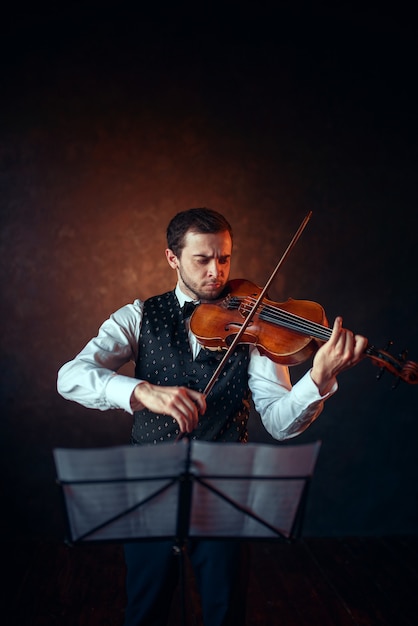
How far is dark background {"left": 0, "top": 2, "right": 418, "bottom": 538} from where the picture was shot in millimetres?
2803

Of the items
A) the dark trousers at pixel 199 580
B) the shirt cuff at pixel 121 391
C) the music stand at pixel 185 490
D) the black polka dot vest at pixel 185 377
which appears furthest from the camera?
the black polka dot vest at pixel 185 377

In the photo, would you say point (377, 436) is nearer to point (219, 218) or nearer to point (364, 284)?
point (364, 284)

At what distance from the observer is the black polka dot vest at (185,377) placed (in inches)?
76.4

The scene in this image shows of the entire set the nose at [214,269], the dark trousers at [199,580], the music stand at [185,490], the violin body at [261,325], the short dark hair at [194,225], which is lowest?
the dark trousers at [199,580]

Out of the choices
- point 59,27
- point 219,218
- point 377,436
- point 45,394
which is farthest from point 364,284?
point 59,27

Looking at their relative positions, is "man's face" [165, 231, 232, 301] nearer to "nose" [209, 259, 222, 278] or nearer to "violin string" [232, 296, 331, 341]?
"nose" [209, 259, 222, 278]

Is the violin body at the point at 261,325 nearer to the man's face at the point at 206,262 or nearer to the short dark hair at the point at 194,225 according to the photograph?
the man's face at the point at 206,262

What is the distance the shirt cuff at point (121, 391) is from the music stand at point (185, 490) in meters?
0.34

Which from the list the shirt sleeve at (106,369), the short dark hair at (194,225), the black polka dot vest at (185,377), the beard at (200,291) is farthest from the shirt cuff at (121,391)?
the short dark hair at (194,225)

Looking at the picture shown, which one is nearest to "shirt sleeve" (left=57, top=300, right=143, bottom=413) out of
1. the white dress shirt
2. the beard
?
the white dress shirt

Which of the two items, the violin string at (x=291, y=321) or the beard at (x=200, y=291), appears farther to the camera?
the beard at (x=200, y=291)

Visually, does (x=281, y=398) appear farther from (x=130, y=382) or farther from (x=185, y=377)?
(x=130, y=382)

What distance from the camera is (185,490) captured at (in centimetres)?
141

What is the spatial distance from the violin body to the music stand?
559 millimetres
